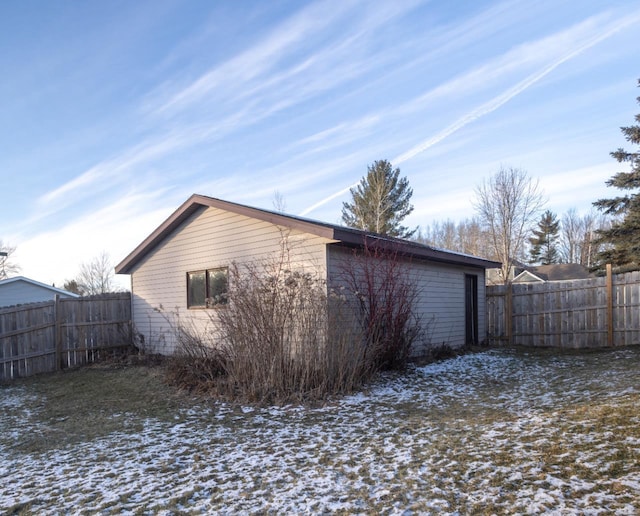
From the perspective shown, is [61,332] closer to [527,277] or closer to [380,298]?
[380,298]

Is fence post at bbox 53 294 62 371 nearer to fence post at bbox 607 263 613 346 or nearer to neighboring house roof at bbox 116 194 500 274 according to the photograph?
neighboring house roof at bbox 116 194 500 274

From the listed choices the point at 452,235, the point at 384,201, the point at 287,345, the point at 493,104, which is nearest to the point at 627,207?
the point at 493,104

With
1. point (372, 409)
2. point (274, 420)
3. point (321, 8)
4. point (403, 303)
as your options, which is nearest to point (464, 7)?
point (321, 8)

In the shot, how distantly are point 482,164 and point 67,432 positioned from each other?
22.2 meters

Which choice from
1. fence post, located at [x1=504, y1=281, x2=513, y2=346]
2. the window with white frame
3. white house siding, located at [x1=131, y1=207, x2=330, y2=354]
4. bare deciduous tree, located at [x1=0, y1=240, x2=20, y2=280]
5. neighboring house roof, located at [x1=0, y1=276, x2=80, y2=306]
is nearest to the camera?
white house siding, located at [x1=131, y1=207, x2=330, y2=354]

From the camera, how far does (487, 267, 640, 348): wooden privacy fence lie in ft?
34.3

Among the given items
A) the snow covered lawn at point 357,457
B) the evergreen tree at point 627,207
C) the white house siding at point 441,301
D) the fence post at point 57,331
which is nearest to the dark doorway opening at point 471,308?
the white house siding at point 441,301

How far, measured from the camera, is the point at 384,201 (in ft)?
82.4

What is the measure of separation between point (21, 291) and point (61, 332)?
12160mm

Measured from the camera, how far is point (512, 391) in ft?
20.6

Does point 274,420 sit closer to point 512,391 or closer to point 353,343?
point 353,343

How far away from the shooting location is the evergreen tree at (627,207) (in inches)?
619

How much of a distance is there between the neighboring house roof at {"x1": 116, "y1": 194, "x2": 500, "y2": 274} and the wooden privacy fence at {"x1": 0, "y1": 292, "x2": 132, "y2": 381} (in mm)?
1388

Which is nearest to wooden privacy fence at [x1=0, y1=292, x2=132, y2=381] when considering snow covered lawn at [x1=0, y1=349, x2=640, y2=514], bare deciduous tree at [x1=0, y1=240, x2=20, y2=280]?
snow covered lawn at [x1=0, y1=349, x2=640, y2=514]
